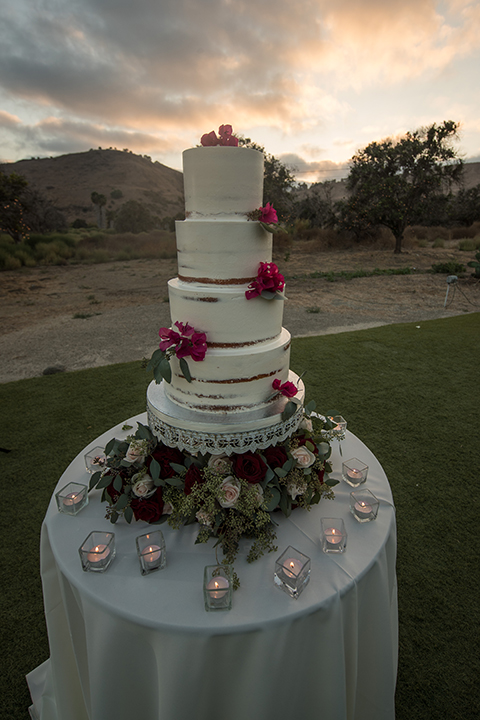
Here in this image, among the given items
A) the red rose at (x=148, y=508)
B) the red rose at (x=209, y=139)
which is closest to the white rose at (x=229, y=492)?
the red rose at (x=148, y=508)

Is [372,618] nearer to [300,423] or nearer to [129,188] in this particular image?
[300,423]

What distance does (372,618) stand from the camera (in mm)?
1604

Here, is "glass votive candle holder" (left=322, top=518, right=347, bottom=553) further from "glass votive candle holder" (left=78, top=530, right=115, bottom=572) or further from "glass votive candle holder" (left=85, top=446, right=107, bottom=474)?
"glass votive candle holder" (left=85, top=446, right=107, bottom=474)

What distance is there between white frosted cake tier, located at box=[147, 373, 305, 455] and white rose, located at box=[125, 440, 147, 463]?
0.33 ft

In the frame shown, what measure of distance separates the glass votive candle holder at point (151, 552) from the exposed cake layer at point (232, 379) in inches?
24.4

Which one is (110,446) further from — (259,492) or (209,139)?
(209,139)

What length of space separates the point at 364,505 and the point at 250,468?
669mm

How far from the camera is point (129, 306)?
11.0 m

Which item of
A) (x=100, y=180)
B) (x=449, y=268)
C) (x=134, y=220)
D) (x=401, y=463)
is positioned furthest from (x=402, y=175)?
(x=100, y=180)

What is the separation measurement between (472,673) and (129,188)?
84.9 m

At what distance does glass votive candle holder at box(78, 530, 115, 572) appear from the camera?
59.5 inches

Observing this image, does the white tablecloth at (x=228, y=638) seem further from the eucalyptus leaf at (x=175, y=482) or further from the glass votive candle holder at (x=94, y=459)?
the glass votive candle holder at (x=94, y=459)

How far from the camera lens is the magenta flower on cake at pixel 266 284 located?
5.40 ft

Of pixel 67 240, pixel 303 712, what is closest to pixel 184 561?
pixel 303 712
